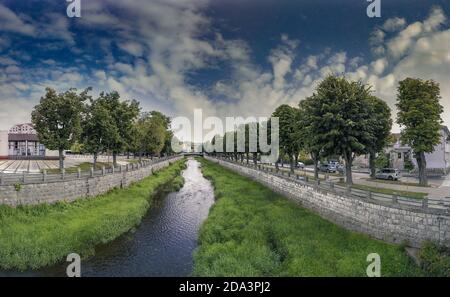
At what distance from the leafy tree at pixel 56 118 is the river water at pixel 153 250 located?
51.1 ft

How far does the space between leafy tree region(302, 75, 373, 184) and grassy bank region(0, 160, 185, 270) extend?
22713 mm

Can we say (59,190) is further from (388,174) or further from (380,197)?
(388,174)

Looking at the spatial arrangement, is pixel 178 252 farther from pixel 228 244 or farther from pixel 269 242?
pixel 269 242

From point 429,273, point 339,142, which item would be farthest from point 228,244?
point 339,142

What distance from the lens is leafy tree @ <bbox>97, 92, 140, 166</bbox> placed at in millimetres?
51844

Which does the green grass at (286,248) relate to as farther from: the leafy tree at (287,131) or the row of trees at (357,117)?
the leafy tree at (287,131)

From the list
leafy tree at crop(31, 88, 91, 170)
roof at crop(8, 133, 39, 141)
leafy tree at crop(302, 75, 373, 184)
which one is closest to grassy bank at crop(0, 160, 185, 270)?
leafy tree at crop(31, 88, 91, 170)

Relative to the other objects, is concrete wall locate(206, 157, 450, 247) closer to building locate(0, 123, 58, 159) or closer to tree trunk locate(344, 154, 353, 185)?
tree trunk locate(344, 154, 353, 185)

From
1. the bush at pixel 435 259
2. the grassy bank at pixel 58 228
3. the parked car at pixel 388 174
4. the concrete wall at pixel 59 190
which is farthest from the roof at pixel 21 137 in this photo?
the bush at pixel 435 259

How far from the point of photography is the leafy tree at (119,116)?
51844mm

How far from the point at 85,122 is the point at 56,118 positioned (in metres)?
8.45

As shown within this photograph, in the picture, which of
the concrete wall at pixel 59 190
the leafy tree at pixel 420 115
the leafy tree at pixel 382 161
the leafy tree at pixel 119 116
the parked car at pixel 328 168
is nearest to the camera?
the concrete wall at pixel 59 190

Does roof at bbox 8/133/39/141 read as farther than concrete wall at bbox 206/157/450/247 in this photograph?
Yes
